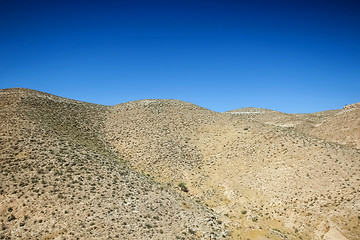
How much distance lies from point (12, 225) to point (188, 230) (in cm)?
1190

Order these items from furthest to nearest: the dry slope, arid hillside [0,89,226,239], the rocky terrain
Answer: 1. the dry slope
2. the rocky terrain
3. arid hillside [0,89,226,239]

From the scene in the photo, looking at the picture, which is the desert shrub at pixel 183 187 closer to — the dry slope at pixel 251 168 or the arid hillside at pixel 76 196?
the dry slope at pixel 251 168

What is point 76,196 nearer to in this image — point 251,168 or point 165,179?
point 165,179

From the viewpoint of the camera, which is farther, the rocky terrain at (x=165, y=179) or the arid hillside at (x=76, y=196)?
the rocky terrain at (x=165, y=179)

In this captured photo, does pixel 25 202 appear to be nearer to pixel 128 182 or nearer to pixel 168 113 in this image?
pixel 128 182

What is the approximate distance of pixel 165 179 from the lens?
26828 millimetres

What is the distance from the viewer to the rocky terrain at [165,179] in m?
16.5

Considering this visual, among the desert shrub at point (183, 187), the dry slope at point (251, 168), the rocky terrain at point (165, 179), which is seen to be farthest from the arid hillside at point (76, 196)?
the dry slope at point (251, 168)

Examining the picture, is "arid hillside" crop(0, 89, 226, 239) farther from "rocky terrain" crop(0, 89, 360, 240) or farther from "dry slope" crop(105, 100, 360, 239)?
"dry slope" crop(105, 100, 360, 239)

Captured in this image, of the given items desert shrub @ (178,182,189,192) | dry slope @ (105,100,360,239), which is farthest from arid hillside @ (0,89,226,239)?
dry slope @ (105,100,360,239)

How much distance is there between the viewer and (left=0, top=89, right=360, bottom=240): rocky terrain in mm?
16484

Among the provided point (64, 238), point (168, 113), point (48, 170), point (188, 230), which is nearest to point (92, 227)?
point (64, 238)

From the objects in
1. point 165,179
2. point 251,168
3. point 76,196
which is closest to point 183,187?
point 165,179

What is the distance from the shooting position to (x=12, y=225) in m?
14.8
